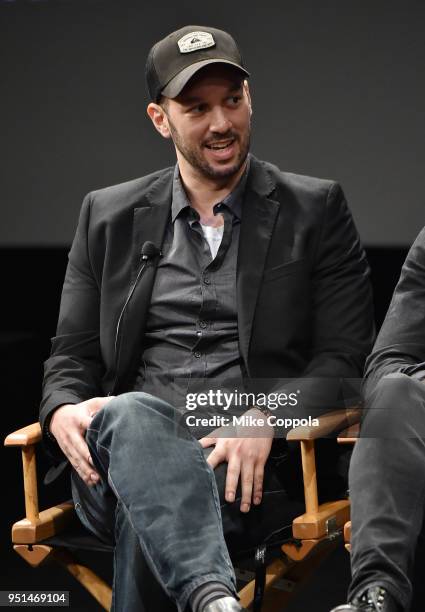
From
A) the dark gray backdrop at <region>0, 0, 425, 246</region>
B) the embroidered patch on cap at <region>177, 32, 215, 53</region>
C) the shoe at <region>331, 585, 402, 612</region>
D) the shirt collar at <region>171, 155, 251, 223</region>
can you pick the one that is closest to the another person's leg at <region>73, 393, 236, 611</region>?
the shoe at <region>331, 585, 402, 612</region>

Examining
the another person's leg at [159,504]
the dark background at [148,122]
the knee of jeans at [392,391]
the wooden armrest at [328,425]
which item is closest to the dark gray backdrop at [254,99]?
the dark background at [148,122]

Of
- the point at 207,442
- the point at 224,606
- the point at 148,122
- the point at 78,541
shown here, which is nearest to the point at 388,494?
the point at 224,606

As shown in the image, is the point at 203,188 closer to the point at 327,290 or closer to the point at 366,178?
the point at 327,290

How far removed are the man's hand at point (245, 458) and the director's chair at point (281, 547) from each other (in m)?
0.08

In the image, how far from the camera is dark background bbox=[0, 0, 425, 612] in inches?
160

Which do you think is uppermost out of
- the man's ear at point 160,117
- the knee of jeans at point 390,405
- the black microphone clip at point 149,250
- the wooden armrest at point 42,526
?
the man's ear at point 160,117

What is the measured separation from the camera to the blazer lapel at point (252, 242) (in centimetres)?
312

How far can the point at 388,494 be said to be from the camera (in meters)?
2.42

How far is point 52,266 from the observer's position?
4.48m

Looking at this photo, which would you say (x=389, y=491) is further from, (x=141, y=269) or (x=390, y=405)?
(x=141, y=269)

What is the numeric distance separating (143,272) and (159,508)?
2.82 ft

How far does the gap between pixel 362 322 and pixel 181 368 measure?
48 cm

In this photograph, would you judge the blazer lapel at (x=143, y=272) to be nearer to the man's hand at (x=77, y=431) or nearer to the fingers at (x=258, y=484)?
the man's hand at (x=77, y=431)

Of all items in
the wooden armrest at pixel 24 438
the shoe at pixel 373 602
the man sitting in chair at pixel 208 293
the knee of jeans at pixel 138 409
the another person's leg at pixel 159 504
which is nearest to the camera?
the shoe at pixel 373 602
